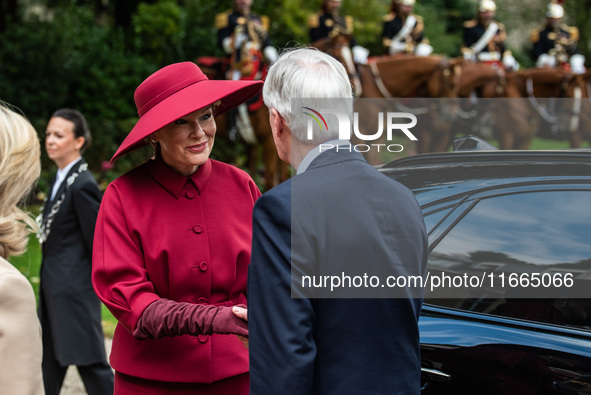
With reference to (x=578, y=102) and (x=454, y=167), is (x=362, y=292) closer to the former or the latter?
(x=454, y=167)

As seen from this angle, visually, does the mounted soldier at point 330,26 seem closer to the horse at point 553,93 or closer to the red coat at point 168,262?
the horse at point 553,93

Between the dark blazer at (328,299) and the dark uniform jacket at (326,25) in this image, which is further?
the dark uniform jacket at (326,25)

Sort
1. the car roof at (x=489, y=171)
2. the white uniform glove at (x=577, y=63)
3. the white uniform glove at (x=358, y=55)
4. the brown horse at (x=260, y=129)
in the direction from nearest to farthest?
the car roof at (x=489, y=171) → the brown horse at (x=260, y=129) → the white uniform glove at (x=358, y=55) → the white uniform glove at (x=577, y=63)

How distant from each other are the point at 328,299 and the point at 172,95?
2.93 ft

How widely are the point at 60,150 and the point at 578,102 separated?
36.7ft

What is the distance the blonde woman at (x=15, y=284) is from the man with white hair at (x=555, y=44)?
13.4 meters

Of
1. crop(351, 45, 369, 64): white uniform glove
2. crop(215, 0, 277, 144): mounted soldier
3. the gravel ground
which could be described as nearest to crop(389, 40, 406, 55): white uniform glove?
crop(351, 45, 369, 64): white uniform glove

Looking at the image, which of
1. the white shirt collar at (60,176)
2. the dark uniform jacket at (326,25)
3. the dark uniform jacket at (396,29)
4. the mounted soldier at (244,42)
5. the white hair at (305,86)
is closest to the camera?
the white hair at (305,86)

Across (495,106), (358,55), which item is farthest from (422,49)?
(358,55)

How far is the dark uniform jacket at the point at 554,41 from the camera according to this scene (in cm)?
1405

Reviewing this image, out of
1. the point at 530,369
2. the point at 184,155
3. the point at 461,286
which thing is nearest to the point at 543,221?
the point at 461,286

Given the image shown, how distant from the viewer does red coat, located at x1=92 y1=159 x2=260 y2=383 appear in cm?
211

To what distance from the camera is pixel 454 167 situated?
8.52 ft

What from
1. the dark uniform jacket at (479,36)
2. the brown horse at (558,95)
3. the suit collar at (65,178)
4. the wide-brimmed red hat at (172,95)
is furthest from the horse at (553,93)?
the wide-brimmed red hat at (172,95)
